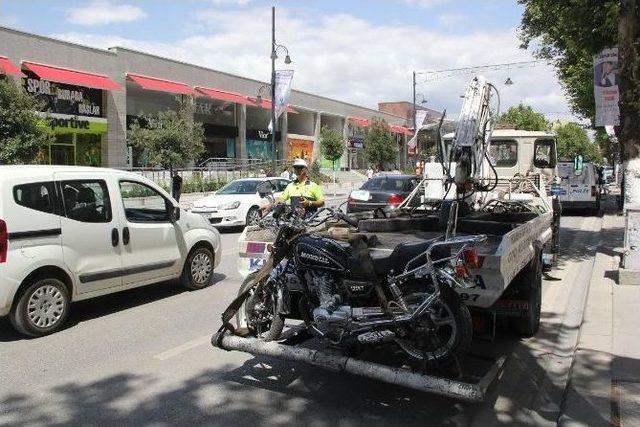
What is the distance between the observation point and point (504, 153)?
49.5ft

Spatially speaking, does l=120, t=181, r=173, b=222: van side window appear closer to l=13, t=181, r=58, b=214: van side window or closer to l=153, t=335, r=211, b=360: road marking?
l=13, t=181, r=58, b=214: van side window

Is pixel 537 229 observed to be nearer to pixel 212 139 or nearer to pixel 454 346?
pixel 454 346

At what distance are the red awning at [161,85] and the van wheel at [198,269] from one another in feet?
84.1

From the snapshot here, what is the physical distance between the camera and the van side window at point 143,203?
761cm

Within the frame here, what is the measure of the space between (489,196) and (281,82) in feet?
68.6

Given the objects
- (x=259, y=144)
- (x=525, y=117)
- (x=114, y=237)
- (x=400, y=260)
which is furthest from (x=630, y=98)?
(x=525, y=117)

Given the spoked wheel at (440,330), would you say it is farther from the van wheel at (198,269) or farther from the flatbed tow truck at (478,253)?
the van wheel at (198,269)

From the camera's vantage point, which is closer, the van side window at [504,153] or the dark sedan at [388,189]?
the van side window at [504,153]

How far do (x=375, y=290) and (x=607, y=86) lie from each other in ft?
26.8

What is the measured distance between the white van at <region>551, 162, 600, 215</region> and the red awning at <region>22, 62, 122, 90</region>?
824 inches

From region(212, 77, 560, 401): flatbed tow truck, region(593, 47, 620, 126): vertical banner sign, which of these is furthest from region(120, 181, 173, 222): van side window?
region(593, 47, 620, 126): vertical banner sign

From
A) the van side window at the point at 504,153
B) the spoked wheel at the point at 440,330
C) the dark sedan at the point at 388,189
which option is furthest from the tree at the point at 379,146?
the spoked wheel at the point at 440,330

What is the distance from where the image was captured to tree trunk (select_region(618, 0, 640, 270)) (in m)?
9.00

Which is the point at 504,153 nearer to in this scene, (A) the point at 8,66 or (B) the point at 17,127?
(B) the point at 17,127
